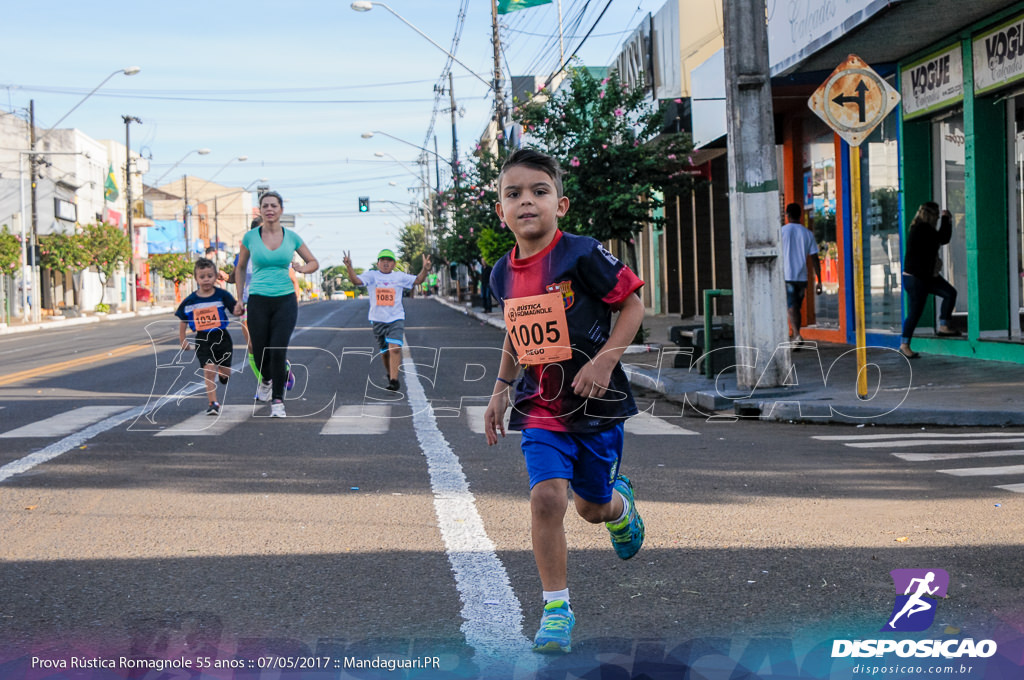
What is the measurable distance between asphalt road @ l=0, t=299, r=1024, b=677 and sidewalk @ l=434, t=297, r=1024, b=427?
526mm

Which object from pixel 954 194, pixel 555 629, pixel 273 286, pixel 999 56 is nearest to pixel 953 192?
pixel 954 194

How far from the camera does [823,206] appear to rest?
20.8m

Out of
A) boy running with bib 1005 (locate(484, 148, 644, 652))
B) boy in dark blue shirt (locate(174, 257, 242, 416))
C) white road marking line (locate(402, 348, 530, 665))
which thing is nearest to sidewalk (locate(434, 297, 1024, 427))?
white road marking line (locate(402, 348, 530, 665))

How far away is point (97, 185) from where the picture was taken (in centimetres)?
8762

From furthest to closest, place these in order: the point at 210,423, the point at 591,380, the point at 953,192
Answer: the point at 953,192
the point at 210,423
the point at 591,380

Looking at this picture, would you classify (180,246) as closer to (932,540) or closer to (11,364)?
(11,364)

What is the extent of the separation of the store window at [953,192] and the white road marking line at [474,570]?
32.8ft

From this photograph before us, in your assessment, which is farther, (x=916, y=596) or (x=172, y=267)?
(x=172, y=267)

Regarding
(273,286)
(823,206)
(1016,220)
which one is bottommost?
(273,286)

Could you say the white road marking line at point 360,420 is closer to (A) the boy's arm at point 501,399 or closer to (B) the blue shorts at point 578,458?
(A) the boy's arm at point 501,399

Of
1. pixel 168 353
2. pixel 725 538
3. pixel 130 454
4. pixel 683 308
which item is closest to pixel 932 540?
pixel 725 538

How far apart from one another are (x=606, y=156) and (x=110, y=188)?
7889 cm

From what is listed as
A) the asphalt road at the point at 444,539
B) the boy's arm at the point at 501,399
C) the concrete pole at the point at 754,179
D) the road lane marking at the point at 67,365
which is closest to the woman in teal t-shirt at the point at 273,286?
the asphalt road at the point at 444,539

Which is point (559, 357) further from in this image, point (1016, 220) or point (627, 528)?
point (1016, 220)
